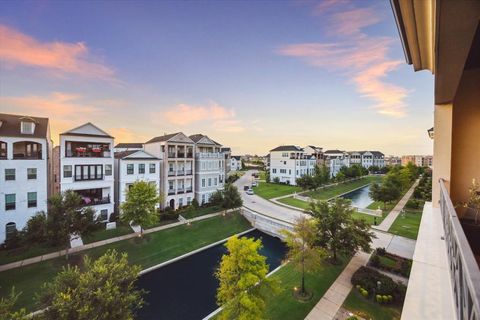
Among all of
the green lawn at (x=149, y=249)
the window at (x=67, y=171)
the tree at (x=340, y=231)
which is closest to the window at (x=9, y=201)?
the window at (x=67, y=171)

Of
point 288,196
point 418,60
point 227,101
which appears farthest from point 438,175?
point 288,196

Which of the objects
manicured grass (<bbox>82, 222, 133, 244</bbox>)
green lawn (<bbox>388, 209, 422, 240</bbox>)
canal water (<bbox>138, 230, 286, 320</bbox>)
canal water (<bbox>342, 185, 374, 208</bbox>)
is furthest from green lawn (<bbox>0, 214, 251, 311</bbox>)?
canal water (<bbox>342, 185, 374, 208</bbox>)

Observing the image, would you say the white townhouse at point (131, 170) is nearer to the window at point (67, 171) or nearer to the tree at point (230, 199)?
the window at point (67, 171)

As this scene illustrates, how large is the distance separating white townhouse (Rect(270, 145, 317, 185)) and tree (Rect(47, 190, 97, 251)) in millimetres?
38576

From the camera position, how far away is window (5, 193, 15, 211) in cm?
1615

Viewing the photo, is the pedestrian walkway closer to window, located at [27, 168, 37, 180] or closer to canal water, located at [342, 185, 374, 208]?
canal water, located at [342, 185, 374, 208]

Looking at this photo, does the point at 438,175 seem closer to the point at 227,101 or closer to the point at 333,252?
the point at 333,252

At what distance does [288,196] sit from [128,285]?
29.3 m

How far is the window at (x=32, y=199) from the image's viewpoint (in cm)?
1697

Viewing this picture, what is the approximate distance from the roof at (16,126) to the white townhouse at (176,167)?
10.1m

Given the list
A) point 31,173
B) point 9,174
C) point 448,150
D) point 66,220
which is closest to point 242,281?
point 448,150

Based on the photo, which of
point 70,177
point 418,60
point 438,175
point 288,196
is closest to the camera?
point 418,60

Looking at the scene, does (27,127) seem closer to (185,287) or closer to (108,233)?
(108,233)

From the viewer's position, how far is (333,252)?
1552 centimetres
